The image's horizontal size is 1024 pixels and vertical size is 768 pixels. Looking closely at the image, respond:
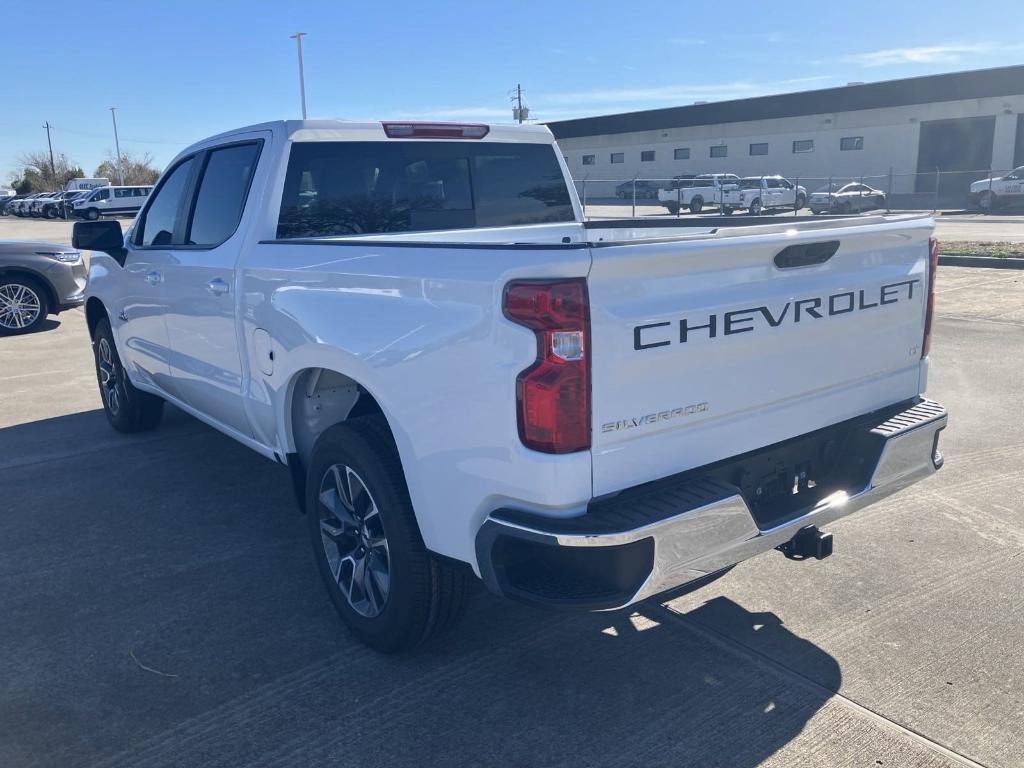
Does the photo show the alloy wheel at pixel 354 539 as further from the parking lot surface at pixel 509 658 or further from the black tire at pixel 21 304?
the black tire at pixel 21 304

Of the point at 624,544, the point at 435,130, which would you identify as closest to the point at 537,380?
the point at 624,544

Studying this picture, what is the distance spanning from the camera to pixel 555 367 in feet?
8.46

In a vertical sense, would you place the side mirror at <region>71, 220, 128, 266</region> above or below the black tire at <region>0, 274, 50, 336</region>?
above

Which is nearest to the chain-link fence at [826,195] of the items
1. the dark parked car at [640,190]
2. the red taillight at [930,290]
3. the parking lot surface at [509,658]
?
the dark parked car at [640,190]

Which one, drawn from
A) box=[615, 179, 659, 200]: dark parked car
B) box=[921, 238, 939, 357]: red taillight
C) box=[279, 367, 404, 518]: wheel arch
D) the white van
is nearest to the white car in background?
box=[615, 179, 659, 200]: dark parked car

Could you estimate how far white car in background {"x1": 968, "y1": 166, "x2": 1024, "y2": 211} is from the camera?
107ft

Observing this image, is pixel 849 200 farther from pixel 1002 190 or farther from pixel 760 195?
pixel 1002 190

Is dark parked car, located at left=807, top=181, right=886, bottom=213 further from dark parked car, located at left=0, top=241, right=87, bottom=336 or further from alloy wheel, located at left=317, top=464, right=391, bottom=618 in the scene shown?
alloy wheel, located at left=317, top=464, right=391, bottom=618

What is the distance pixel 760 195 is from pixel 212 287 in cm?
3378

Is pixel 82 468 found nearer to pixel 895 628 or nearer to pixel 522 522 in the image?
pixel 522 522

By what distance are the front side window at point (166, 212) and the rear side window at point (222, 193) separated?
261 millimetres

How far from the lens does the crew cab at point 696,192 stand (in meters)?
37.5

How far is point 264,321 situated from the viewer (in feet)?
12.8

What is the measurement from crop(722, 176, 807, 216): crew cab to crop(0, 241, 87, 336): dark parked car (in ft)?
90.5
